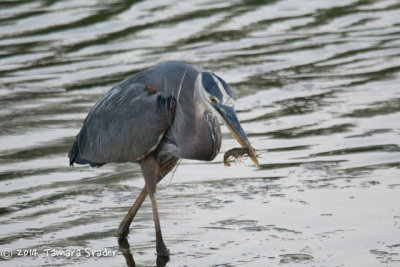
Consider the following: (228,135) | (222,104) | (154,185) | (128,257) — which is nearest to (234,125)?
(222,104)

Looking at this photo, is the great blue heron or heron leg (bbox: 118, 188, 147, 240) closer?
the great blue heron

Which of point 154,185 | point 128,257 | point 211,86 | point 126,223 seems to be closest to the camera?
point 211,86

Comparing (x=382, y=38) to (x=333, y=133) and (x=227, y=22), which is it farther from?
(x=333, y=133)

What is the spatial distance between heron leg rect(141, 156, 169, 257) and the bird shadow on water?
62 mm

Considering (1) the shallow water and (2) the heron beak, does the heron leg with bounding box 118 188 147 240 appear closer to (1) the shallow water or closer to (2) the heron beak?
(1) the shallow water

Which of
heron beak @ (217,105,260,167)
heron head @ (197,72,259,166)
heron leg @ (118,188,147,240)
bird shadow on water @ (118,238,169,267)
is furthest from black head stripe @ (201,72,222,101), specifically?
bird shadow on water @ (118,238,169,267)

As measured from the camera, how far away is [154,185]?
668 cm

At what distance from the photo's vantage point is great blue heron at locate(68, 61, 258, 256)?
6.57 metres

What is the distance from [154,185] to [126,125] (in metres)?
0.60

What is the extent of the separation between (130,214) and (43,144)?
259 cm

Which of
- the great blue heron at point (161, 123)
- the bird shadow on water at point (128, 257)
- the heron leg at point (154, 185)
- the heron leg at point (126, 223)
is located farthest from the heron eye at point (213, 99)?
the bird shadow on water at point (128, 257)

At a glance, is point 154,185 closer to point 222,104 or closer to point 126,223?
point 126,223

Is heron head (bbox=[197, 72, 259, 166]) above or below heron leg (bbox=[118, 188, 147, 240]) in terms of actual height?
above

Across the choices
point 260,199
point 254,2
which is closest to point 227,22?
point 254,2
